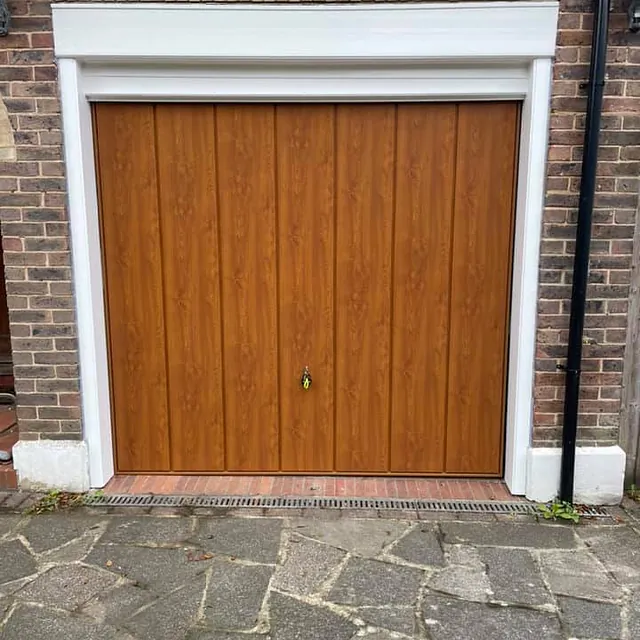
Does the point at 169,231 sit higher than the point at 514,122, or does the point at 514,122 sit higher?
the point at 514,122

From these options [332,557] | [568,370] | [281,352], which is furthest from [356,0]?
[332,557]

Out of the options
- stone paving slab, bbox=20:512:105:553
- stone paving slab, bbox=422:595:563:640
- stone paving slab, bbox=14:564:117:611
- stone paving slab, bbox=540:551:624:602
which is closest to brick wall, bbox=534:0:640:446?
stone paving slab, bbox=540:551:624:602

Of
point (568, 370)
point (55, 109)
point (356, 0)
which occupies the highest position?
point (356, 0)

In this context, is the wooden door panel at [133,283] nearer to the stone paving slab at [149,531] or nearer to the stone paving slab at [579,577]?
the stone paving slab at [149,531]

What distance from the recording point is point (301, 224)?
3.34 meters

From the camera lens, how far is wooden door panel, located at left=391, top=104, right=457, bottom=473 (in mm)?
3250

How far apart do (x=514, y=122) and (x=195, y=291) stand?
2.09 m

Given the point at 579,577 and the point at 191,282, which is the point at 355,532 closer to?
the point at 579,577

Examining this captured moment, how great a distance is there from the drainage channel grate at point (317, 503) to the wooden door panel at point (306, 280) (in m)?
0.33

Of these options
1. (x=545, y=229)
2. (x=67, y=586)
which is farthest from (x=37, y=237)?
(x=545, y=229)

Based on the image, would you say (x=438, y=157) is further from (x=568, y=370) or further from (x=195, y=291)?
(x=195, y=291)

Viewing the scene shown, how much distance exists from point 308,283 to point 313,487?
125 centimetres

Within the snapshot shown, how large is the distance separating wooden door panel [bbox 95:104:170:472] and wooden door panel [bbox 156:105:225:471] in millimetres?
64

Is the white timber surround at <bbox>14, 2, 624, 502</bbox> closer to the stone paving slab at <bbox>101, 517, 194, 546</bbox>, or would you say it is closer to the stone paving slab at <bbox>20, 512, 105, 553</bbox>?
the stone paving slab at <bbox>20, 512, 105, 553</bbox>
